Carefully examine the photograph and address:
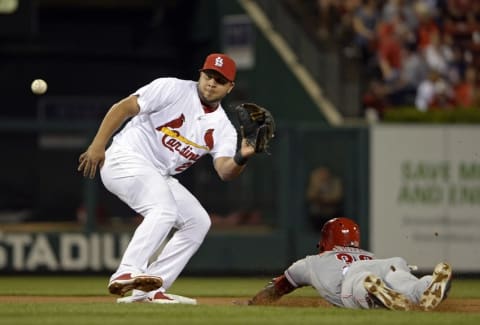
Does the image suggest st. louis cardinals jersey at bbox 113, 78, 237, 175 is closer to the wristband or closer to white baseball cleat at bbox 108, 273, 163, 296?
the wristband

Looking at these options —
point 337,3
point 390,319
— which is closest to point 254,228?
point 337,3

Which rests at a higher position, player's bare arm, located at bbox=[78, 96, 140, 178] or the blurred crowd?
the blurred crowd

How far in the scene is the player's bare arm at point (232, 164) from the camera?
29.5 feet

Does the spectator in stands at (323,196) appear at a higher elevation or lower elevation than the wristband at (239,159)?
lower

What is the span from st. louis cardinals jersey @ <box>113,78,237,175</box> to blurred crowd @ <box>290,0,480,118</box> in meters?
8.74

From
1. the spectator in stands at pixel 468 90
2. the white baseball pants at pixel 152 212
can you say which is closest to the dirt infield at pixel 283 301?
the white baseball pants at pixel 152 212

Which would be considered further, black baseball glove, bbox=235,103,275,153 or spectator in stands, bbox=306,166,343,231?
spectator in stands, bbox=306,166,343,231

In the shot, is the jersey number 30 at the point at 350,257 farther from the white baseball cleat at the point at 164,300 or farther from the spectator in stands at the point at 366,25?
the spectator in stands at the point at 366,25

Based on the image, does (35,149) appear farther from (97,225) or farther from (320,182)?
(320,182)

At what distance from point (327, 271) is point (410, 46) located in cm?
1095

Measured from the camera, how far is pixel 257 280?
14.8 metres

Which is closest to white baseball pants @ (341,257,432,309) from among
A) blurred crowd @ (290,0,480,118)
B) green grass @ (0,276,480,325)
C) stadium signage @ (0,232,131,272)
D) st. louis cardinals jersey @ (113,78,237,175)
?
green grass @ (0,276,480,325)

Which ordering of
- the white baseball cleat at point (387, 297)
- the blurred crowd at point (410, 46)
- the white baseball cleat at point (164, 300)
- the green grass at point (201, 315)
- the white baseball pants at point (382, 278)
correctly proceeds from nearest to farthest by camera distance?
the green grass at point (201, 315) < the white baseball cleat at point (387, 297) < the white baseball pants at point (382, 278) < the white baseball cleat at point (164, 300) < the blurred crowd at point (410, 46)

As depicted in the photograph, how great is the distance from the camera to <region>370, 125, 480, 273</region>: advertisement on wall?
1583 cm
